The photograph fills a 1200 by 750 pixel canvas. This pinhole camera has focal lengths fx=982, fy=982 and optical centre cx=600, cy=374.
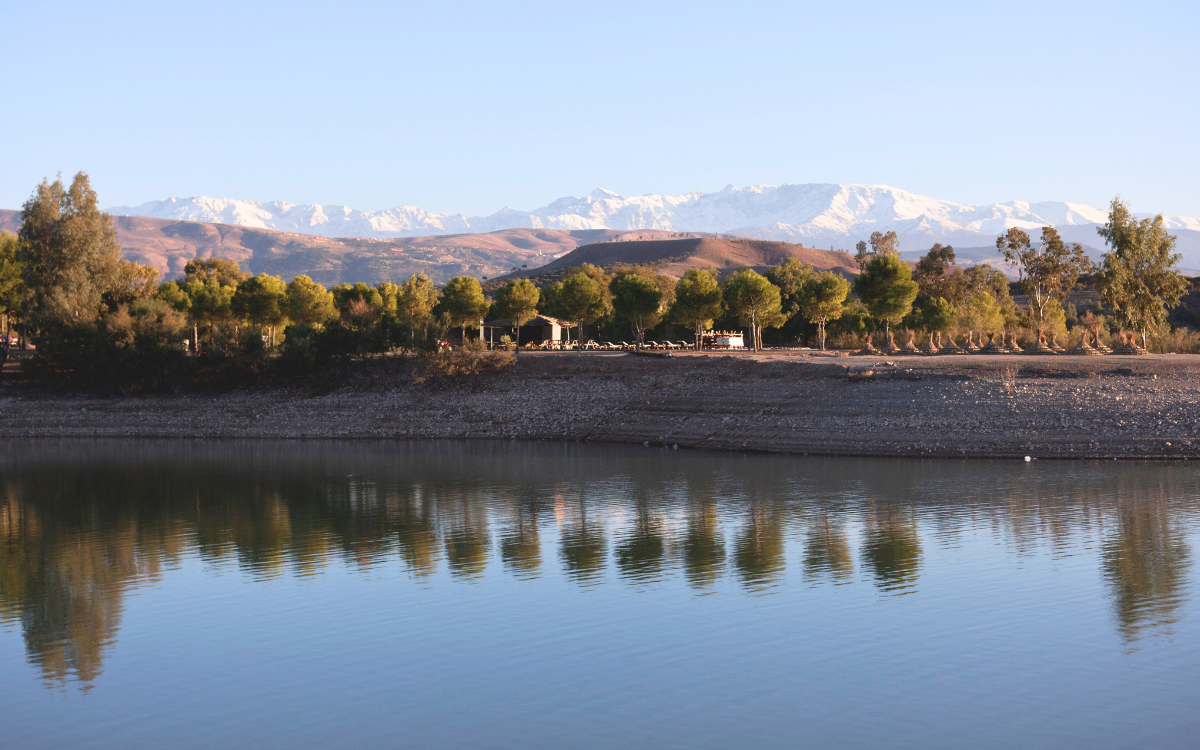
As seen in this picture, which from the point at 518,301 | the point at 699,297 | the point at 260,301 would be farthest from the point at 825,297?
the point at 260,301

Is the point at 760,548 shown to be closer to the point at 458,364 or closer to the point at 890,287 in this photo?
the point at 458,364

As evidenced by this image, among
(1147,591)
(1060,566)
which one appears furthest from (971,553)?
(1147,591)

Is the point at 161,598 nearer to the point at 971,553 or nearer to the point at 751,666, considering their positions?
the point at 751,666

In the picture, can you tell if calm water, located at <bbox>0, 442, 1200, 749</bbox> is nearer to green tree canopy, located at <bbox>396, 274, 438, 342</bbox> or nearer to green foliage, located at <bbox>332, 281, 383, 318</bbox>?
green tree canopy, located at <bbox>396, 274, 438, 342</bbox>

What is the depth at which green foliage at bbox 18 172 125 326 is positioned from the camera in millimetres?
68375

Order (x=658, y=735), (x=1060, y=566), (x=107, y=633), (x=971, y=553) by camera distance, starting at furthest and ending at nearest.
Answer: (x=971, y=553), (x=1060, y=566), (x=107, y=633), (x=658, y=735)

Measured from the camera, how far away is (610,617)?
16641mm

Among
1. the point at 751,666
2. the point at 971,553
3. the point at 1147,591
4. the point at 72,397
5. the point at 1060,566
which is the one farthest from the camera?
the point at 72,397

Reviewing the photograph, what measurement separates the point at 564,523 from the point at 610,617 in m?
10.5

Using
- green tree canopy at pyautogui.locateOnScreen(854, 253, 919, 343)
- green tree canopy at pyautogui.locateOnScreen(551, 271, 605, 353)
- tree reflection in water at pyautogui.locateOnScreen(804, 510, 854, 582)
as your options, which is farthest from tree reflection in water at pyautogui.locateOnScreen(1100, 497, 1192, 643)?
green tree canopy at pyautogui.locateOnScreen(551, 271, 605, 353)

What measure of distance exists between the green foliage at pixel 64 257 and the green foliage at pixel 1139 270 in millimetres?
68703

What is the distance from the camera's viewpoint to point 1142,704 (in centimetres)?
1204

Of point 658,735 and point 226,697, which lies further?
point 226,697

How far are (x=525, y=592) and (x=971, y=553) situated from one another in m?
10.1
